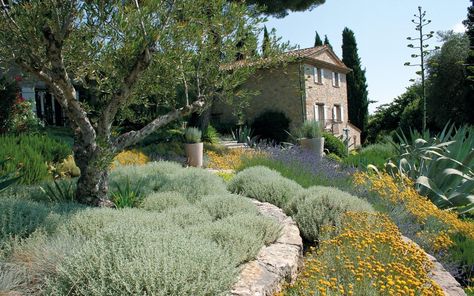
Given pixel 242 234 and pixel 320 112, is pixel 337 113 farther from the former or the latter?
pixel 242 234

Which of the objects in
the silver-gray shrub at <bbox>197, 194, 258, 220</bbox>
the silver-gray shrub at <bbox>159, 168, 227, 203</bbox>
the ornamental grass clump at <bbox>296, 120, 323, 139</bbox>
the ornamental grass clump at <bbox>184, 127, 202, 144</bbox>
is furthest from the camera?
the ornamental grass clump at <bbox>296, 120, 323, 139</bbox>

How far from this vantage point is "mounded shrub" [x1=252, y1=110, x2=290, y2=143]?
2231cm

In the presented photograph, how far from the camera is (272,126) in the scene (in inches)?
886

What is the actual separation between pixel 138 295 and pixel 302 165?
21.3ft

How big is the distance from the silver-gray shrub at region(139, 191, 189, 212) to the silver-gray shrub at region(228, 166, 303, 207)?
129cm

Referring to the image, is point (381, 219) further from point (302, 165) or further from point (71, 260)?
point (302, 165)

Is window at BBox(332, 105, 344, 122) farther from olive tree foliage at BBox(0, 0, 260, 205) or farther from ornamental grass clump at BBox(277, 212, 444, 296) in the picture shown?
ornamental grass clump at BBox(277, 212, 444, 296)

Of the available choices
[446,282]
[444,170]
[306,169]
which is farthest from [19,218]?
[444,170]

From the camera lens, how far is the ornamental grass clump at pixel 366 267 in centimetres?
256

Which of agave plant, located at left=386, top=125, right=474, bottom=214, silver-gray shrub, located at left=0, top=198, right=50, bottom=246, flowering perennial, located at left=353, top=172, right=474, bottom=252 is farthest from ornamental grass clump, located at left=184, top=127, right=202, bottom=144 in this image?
silver-gray shrub, located at left=0, top=198, right=50, bottom=246

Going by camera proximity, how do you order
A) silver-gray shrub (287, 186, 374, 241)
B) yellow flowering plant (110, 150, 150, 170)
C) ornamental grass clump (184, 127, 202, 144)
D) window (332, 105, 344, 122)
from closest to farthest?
silver-gray shrub (287, 186, 374, 241), yellow flowering plant (110, 150, 150, 170), ornamental grass clump (184, 127, 202, 144), window (332, 105, 344, 122)

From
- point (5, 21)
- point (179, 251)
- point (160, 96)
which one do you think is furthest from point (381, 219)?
point (5, 21)

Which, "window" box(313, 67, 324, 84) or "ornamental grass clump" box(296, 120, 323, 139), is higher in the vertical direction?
"window" box(313, 67, 324, 84)

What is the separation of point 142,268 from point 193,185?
10.4ft
